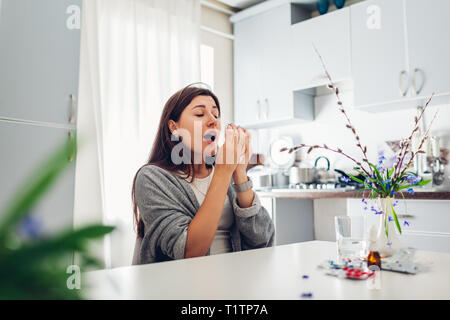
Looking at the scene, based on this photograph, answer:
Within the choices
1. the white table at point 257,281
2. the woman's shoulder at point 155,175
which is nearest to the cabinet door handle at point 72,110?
the woman's shoulder at point 155,175

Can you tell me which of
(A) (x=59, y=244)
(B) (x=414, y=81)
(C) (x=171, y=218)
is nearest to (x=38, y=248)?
(A) (x=59, y=244)

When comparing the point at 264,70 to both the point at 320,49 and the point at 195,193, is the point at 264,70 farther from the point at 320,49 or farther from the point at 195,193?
the point at 195,193

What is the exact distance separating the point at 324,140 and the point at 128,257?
181cm

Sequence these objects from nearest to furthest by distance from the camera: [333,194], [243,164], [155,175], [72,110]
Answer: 1. [155,175]
2. [243,164]
3. [72,110]
4. [333,194]

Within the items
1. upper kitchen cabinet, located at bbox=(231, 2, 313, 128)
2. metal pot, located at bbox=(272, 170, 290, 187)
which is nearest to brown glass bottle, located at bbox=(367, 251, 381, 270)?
upper kitchen cabinet, located at bbox=(231, 2, 313, 128)

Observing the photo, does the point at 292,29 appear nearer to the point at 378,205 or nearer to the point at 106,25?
the point at 106,25

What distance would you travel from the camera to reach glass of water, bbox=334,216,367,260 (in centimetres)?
90

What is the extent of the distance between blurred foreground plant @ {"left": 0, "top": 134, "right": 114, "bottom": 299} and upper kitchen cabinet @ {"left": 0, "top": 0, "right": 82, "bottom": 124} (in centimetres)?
202

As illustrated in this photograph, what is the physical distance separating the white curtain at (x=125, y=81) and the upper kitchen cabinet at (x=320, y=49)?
901mm

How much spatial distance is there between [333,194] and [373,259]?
1.64 m

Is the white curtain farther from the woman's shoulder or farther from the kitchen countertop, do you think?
the woman's shoulder

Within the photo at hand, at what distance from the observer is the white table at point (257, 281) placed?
638 mm

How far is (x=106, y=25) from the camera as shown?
2736 mm

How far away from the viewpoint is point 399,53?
258 centimetres
